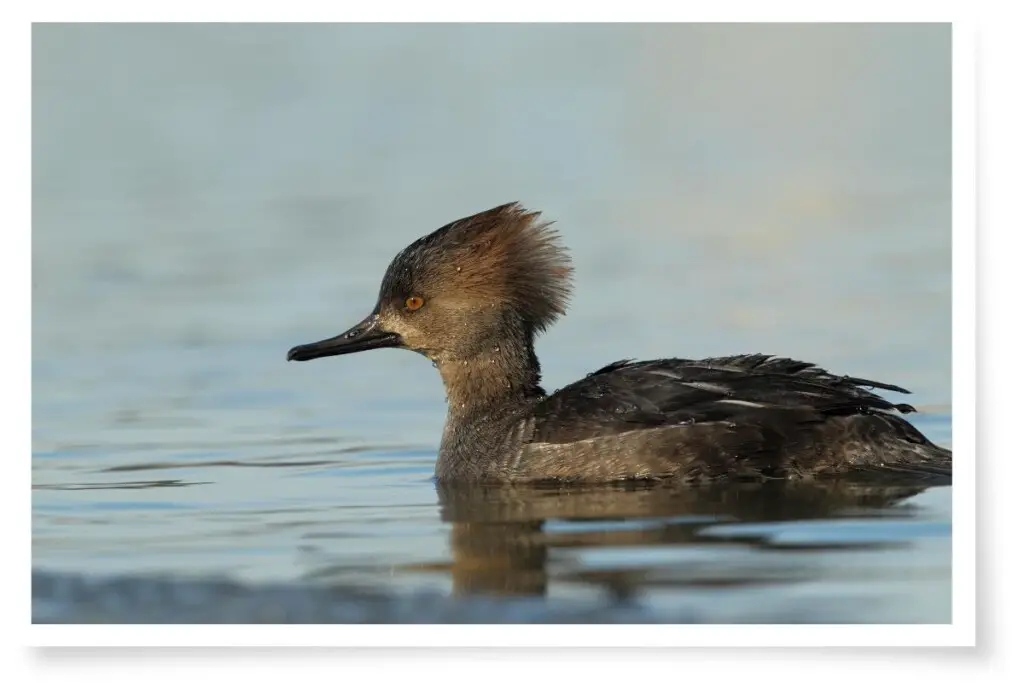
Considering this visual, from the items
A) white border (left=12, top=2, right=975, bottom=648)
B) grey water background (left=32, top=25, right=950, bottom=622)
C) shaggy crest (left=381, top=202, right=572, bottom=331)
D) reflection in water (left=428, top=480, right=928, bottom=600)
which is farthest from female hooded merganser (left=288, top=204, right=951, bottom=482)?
white border (left=12, top=2, right=975, bottom=648)

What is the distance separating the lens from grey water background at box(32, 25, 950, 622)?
8414 mm

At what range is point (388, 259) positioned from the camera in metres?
16.5

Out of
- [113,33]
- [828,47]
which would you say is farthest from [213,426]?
[828,47]

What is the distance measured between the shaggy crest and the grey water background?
42.8 inches

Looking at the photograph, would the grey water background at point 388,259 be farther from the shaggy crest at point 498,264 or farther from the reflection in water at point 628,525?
the shaggy crest at point 498,264

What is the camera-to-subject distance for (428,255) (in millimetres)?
11039

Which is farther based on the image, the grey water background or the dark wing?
the dark wing

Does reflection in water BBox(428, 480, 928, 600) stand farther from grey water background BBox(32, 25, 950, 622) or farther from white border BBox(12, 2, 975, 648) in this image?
white border BBox(12, 2, 975, 648)

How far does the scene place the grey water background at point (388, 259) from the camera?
27.6 feet

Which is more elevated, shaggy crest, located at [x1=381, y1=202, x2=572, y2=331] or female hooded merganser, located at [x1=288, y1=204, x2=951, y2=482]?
shaggy crest, located at [x1=381, y1=202, x2=572, y2=331]
